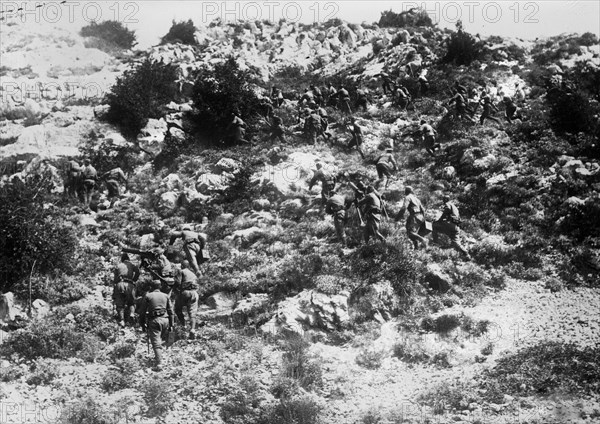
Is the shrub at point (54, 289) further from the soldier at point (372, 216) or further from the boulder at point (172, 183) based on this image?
the soldier at point (372, 216)

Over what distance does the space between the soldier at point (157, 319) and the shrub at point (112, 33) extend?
29961 millimetres

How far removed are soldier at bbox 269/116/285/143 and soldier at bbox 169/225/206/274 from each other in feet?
28.4

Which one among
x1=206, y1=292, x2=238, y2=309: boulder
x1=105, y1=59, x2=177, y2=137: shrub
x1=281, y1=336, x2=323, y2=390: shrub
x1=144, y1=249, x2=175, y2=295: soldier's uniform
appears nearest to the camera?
x1=281, y1=336, x2=323, y2=390: shrub

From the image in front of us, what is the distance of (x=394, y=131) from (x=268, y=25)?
77.1 feet

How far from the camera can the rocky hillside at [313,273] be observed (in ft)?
31.1

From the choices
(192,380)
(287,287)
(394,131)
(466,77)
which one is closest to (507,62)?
(466,77)

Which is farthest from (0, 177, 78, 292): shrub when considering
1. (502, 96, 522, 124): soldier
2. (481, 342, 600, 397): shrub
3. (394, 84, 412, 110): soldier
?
(502, 96, 522, 124): soldier

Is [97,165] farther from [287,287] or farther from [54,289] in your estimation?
[287,287]

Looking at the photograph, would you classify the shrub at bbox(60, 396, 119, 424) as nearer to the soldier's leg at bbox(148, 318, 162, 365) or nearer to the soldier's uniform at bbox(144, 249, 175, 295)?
the soldier's leg at bbox(148, 318, 162, 365)

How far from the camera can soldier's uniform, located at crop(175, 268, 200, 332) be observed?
11664 millimetres

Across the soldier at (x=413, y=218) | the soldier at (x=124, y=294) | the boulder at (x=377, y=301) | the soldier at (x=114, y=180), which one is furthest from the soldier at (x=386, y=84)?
the soldier at (x=124, y=294)

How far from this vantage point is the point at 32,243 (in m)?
12.8

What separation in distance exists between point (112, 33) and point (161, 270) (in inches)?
1170

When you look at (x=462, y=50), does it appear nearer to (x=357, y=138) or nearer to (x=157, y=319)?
(x=357, y=138)
